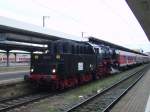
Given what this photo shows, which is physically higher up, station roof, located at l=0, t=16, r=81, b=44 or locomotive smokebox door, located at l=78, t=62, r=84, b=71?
station roof, located at l=0, t=16, r=81, b=44

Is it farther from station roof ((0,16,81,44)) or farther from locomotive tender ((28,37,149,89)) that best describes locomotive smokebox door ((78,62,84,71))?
station roof ((0,16,81,44))

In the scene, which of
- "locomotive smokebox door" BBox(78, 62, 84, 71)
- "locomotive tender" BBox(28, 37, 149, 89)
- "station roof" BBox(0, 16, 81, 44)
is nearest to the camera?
"locomotive tender" BBox(28, 37, 149, 89)

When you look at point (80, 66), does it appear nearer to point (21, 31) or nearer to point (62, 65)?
point (62, 65)

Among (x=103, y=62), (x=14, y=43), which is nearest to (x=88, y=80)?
(x=103, y=62)

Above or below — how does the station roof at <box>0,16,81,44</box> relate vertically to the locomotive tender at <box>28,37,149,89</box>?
above

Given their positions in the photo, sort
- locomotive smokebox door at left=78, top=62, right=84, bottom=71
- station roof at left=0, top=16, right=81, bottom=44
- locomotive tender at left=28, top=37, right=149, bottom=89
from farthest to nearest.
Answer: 1. station roof at left=0, top=16, right=81, bottom=44
2. locomotive smokebox door at left=78, top=62, right=84, bottom=71
3. locomotive tender at left=28, top=37, right=149, bottom=89

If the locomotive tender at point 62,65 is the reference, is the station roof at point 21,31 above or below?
above


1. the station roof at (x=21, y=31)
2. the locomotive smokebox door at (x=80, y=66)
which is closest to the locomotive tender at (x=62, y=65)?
the locomotive smokebox door at (x=80, y=66)

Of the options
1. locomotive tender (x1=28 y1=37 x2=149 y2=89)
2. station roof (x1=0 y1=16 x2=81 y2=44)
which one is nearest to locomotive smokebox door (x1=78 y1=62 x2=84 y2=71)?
locomotive tender (x1=28 y1=37 x2=149 y2=89)

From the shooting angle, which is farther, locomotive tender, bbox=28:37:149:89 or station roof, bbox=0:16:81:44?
station roof, bbox=0:16:81:44

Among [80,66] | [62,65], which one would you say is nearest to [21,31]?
[80,66]

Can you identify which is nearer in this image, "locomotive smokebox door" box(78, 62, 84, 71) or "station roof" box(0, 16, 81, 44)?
"locomotive smokebox door" box(78, 62, 84, 71)

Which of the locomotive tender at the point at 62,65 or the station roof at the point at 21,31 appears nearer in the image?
the locomotive tender at the point at 62,65

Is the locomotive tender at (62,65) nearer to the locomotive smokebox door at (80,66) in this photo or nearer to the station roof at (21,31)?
the locomotive smokebox door at (80,66)
